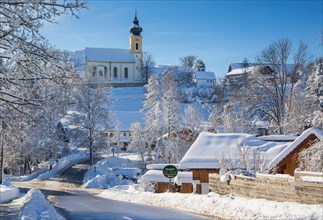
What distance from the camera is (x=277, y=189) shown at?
13711 mm

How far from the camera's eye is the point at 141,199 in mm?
25391

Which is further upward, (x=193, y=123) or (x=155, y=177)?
(x=193, y=123)

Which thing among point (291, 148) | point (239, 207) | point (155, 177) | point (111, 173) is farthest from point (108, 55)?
point (239, 207)

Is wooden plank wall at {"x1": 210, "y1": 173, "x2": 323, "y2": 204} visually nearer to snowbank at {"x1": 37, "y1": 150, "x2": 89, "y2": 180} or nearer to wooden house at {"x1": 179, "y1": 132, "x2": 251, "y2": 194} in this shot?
wooden house at {"x1": 179, "y1": 132, "x2": 251, "y2": 194}

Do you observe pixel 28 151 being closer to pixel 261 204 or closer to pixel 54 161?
pixel 54 161

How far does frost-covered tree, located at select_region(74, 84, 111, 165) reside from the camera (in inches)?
2087

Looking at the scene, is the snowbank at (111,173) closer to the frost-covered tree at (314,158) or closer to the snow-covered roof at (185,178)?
the snow-covered roof at (185,178)

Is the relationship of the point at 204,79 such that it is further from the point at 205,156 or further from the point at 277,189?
the point at 277,189

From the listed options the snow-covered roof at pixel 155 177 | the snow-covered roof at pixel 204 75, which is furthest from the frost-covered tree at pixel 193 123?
the snow-covered roof at pixel 204 75

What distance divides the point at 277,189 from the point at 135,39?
12091 cm

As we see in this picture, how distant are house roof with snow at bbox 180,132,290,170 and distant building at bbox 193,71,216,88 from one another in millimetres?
99617

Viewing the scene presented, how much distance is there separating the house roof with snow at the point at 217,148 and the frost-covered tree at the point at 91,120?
25.0 metres

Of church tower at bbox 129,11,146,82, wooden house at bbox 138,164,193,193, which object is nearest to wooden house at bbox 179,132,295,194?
wooden house at bbox 138,164,193,193

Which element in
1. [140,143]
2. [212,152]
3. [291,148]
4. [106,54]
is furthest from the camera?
[106,54]
